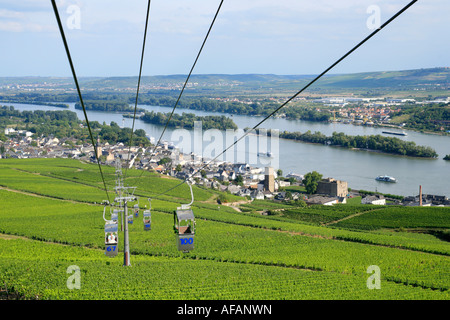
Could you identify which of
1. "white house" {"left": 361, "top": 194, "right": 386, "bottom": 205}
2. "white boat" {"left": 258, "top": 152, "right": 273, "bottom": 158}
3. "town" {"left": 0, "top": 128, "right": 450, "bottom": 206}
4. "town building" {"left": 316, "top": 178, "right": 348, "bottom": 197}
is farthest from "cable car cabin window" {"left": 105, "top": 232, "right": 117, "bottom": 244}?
"white boat" {"left": 258, "top": 152, "right": 273, "bottom": 158}

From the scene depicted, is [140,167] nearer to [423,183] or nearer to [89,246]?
[423,183]

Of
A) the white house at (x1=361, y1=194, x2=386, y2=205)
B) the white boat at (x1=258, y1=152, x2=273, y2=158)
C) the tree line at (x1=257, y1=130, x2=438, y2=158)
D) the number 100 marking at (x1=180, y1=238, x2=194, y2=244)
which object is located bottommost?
the white house at (x1=361, y1=194, x2=386, y2=205)

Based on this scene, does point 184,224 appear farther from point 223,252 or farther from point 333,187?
point 333,187

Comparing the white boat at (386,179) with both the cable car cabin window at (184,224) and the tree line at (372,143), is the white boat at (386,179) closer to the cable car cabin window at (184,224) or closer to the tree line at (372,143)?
the tree line at (372,143)

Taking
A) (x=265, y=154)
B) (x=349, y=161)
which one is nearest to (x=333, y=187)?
(x=349, y=161)

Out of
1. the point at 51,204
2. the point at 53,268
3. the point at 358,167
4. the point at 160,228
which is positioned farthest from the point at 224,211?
the point at 358,167

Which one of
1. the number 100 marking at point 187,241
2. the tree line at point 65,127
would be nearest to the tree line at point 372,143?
the tree line at point 65,127

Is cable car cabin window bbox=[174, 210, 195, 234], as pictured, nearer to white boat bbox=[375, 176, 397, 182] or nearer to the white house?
the white house
